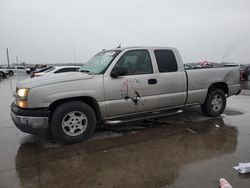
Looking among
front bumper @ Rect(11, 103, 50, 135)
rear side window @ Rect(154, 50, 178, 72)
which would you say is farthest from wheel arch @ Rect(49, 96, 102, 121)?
rear side window @ Rect(154, 50, 178, 72)

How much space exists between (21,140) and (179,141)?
3.28m

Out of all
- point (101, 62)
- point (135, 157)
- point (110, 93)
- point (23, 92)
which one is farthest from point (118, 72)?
point (23, 92)

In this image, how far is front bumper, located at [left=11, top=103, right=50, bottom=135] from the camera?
13.4 feet

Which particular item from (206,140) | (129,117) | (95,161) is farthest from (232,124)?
(95,161)

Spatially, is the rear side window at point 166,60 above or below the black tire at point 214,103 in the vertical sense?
above

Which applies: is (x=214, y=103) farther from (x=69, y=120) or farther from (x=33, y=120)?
(x=33, y=120)

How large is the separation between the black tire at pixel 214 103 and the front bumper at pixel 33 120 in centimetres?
418

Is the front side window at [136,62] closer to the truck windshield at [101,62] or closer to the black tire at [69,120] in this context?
the truck windshield at [101,62]

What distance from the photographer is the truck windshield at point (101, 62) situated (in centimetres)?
477

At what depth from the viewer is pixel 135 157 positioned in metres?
3.82

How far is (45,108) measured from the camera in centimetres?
414

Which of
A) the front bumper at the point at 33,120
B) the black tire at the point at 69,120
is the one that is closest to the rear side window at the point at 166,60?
the black tire at the point at 69,120

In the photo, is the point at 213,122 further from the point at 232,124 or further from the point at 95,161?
Answer: the point at 95,161

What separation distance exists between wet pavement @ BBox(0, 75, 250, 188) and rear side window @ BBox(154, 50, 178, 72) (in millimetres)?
1403
